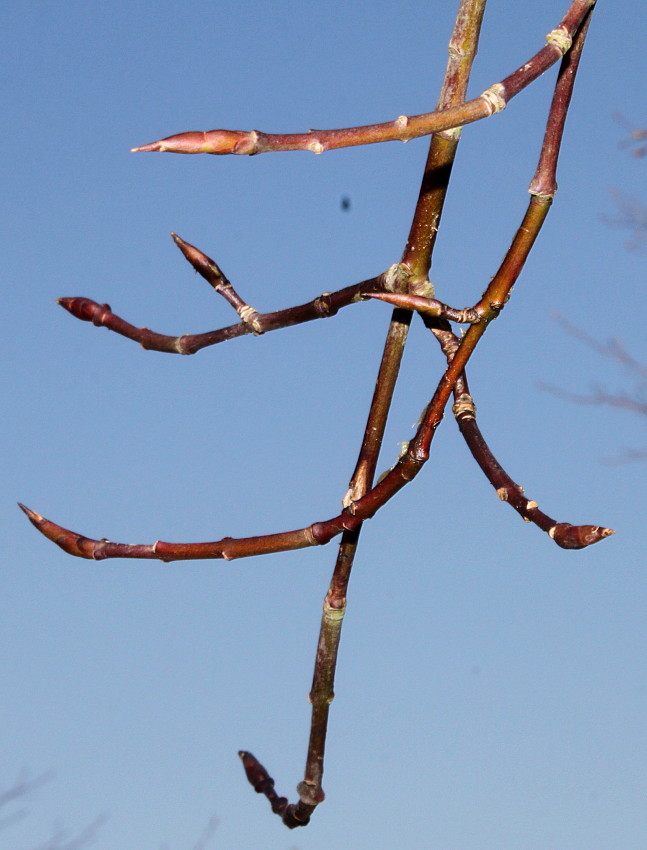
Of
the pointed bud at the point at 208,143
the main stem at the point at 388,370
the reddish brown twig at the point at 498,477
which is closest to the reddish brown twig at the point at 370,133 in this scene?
the pointed bud at the point at 208,143

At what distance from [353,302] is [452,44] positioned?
0.94 feet

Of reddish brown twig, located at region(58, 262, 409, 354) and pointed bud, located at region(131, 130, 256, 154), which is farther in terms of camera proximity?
reddish brown twig, located at region(58, 262, 409, 354)

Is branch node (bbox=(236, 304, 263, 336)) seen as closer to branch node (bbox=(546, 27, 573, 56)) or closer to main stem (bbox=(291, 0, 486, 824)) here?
main stem (bbox=(291, 0, 486, 824))

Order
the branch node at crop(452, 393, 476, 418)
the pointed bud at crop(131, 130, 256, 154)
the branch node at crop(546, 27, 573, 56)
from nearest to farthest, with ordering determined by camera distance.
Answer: the pointed bud at crop(131, 130, 256, 154) → the branch node at crop(546, 27, 573, 56) → the branch node at crop(452, 393, 476, 418)

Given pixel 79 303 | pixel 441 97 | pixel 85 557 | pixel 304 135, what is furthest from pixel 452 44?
pixel 85 557

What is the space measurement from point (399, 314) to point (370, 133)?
30 cm

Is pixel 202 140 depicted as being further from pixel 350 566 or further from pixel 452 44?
pixel 350 566

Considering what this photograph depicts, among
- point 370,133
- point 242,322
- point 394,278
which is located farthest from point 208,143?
point 242,322

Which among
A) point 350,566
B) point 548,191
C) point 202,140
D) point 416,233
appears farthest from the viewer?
point 350,566

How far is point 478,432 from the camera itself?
117 centimetres

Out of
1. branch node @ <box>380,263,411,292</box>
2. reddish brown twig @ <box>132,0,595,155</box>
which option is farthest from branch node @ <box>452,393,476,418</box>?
reddish brown twig @ <box>132,0,595,155</box>

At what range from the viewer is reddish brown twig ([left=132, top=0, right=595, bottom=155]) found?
0.81 m

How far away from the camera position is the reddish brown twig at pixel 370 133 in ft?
2.67

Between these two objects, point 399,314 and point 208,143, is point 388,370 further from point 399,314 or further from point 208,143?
point 208,143
